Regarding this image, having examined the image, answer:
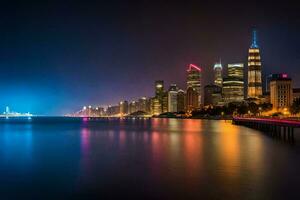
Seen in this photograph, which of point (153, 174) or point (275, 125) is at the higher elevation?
point (275, 125)

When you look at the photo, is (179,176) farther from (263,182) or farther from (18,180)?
(18,180)

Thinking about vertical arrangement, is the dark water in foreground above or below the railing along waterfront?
below

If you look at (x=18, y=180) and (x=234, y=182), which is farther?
(x=18, y=180)

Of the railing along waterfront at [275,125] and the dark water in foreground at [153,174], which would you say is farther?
the railing along waterfront at [275,125]

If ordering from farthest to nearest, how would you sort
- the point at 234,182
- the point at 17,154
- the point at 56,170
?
the point at 17,154, the point at 56,170, the point at 234,182

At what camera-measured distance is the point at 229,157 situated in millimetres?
41469

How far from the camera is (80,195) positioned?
79.8ft

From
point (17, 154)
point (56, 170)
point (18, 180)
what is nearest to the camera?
point (18, 180)

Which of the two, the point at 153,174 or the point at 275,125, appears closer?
the point at 153,174

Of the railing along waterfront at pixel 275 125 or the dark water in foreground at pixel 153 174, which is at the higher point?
the railing along waterfront at pixel 275 125

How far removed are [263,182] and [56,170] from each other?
17.0 metres

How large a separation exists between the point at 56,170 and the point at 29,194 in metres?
9.29

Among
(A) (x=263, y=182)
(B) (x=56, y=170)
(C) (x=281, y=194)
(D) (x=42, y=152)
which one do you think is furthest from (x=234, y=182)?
(D) (x=42, y=152)

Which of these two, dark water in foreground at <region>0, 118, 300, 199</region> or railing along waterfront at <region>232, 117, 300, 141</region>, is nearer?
dark water in foreground at <region>0, 118, 300, 199</region>
